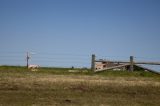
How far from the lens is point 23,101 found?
1164cm

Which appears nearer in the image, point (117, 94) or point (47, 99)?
point (47, 99)

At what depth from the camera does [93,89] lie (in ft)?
47.2

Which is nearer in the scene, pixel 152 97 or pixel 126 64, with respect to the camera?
pixel 152 97

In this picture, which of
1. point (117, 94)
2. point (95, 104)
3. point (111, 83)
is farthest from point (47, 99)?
point (111, 83)

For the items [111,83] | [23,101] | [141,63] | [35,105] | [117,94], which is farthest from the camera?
[141,63]

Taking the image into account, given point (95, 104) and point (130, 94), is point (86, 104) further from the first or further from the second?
point (130, 94)

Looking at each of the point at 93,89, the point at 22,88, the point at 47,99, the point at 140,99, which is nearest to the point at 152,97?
the point at 140,99

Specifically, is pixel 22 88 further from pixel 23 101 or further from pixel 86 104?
pixel 86 104

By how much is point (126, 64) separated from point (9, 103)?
14390mm

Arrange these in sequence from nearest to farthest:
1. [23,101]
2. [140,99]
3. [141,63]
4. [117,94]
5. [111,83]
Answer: [23,101] < [140,99] < [117,94] < [111,83] < [141,63]

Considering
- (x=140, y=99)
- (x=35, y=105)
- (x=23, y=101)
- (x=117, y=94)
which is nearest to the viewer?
(x=35, y=105)

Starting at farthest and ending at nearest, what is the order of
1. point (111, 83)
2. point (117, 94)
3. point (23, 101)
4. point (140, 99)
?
point (111, 83)
point (117, 94)
point (140, 99)
point (23, 101)

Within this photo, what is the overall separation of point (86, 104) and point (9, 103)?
84.3 inches

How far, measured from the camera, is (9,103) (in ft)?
36.7
